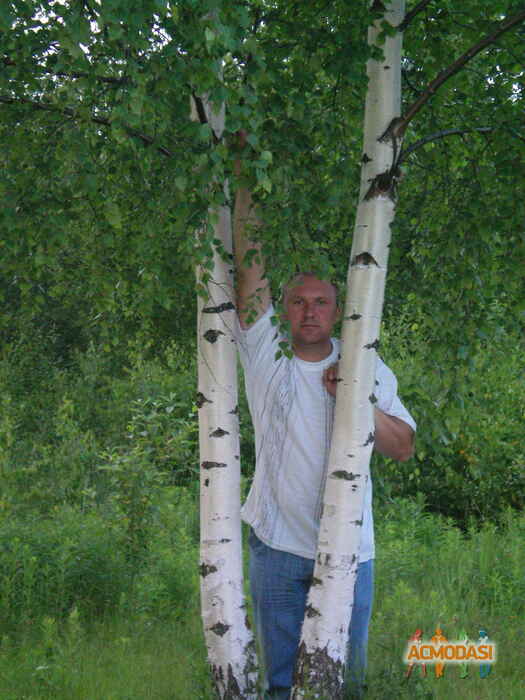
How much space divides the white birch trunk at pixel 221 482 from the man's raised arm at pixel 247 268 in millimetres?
44

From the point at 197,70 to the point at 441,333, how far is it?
6.97 ft

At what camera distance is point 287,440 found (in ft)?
12.3

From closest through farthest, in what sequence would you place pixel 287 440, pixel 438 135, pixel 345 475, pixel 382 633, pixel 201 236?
pixel 201 236 < pixel 345 475 < pixel 287 440 < pixel 438 135 < pixel 382 633

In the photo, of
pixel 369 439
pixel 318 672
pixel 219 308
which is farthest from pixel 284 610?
pixel 219 308

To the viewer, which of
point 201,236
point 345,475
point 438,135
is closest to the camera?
point 201,236

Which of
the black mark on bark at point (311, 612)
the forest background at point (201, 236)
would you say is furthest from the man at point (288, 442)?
the forest background at point (201, 236)

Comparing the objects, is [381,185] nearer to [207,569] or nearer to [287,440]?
[287,440]

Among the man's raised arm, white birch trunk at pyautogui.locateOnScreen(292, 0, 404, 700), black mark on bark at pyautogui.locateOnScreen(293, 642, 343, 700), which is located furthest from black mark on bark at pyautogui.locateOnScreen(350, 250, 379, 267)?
black mark on bark at pyautogui.locateOnScreen(293, 642, 343, 700)

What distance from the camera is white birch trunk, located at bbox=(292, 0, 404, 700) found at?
11.9ft

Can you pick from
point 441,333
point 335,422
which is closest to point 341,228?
point 441,333

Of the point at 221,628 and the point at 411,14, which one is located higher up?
the point at 411,14

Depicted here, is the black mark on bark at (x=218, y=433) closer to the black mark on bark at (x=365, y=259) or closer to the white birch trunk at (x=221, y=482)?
the white birch trunk at (x=221, y=482)

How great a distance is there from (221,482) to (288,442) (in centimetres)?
34

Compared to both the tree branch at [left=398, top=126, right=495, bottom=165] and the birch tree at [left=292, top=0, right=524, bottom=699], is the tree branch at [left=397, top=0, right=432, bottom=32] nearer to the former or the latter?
the birch tree at [left=292, top=0, right=524, bottom=699]
